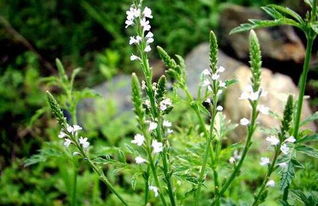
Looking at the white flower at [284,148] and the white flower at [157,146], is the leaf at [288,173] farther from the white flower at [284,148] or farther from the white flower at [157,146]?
the white flower at [157,146]

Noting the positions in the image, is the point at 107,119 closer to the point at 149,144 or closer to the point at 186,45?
the point at 186,45

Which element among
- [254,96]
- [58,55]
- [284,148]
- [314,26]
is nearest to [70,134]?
[254,96]

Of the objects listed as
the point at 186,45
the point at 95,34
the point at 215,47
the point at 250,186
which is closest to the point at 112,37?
the point at 95,34

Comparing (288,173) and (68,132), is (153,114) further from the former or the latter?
(288,173)

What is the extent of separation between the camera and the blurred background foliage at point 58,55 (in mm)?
5168

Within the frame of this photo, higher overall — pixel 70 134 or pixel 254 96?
pixel 70 134

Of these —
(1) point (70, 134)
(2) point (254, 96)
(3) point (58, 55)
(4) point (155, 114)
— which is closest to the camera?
(2) point (254, 96)

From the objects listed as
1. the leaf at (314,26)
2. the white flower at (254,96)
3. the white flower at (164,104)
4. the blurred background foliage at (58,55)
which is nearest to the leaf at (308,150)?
the white flower at (254,96)

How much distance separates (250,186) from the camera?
4691mm

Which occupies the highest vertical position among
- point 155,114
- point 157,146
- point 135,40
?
point 135,40

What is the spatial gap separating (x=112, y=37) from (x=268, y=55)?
2.86 m

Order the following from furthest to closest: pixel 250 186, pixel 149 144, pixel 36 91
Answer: pixel 36 91, pixel 250 186, pixel 149 144

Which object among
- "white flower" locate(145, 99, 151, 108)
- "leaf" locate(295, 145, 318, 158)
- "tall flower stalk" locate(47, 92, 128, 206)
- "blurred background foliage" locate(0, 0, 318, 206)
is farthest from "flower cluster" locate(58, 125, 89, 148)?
"blurred background foliage" locate(0, 0, 318, 206)

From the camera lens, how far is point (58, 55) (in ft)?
25.1
